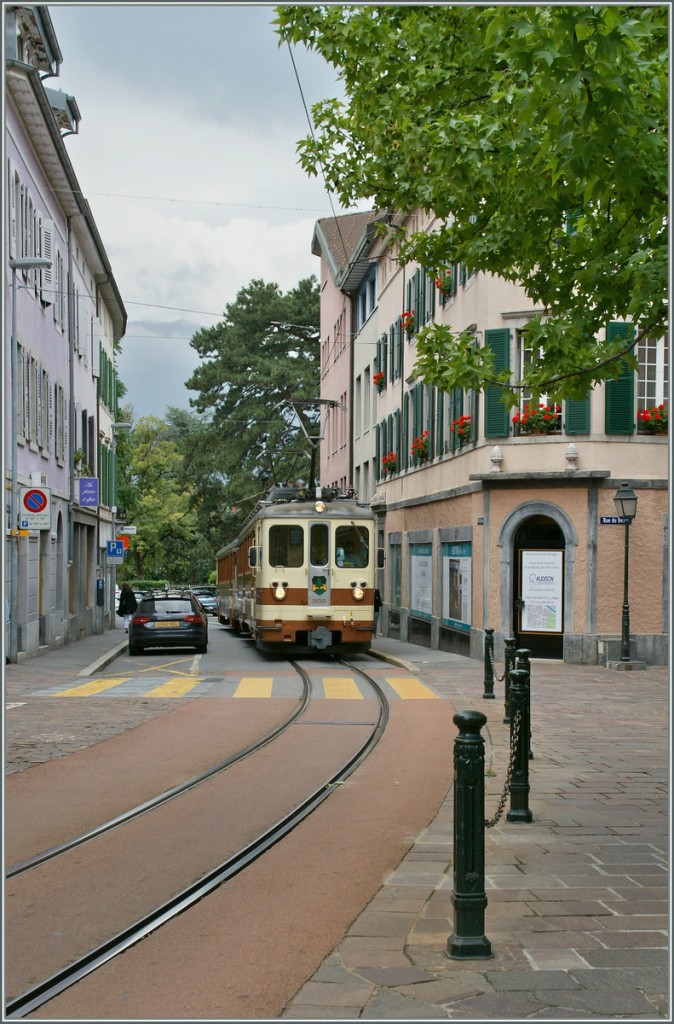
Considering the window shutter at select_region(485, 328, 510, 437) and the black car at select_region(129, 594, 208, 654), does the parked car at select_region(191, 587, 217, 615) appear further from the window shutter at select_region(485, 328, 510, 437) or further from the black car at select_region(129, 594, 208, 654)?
the window shutter at select_region(485, 328, 510, 437)

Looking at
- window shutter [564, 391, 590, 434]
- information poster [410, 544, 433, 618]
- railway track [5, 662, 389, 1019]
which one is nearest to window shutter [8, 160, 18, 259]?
window shutter [564, 391, 590, 434]

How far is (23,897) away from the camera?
6199mm

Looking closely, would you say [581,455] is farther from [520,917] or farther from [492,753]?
[520,917]

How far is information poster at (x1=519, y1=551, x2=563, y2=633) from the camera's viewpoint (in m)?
23.1

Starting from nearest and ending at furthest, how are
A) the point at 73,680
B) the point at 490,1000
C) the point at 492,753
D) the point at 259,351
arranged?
the point at 490,1000 → the point at 492,753 → the point at 73,680 → the point at 259,351

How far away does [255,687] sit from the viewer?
707 inches

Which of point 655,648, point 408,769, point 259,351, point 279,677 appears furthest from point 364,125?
point 259,351

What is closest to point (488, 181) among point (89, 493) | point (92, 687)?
point (92, 687)

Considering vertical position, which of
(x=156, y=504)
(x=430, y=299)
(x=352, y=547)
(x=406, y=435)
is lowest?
(x=352, y=547)

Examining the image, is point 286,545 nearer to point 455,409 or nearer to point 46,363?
point 455,409

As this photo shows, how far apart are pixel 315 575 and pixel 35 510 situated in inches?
218

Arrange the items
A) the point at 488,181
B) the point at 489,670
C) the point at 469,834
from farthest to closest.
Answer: the point at 489,670
the point at 488,181
the point at 469,834

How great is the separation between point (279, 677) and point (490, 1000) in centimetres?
1544

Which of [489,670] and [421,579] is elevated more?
[421,579]
